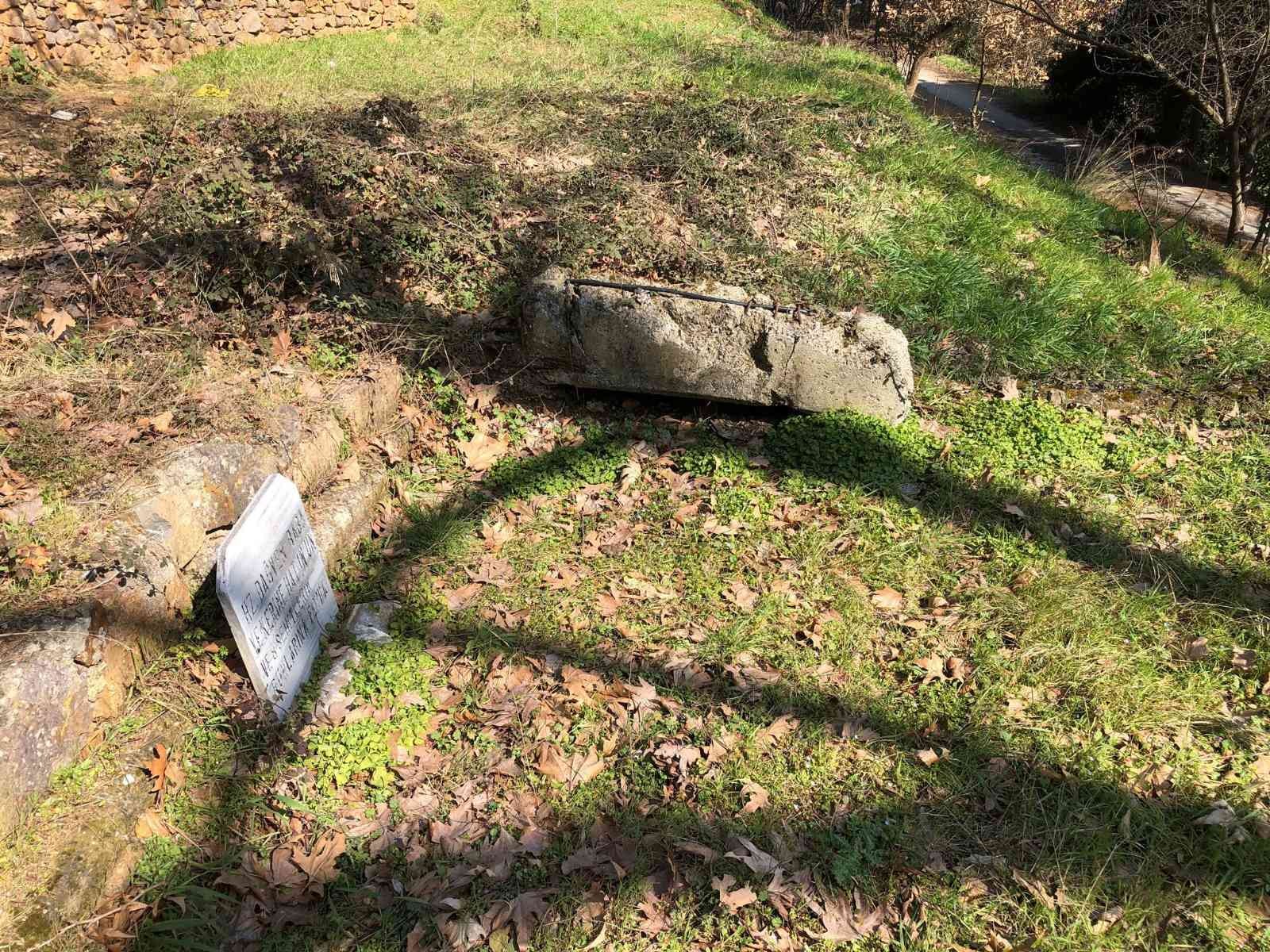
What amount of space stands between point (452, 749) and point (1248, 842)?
119 inches

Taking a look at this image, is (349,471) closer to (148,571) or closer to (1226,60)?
(148,571)

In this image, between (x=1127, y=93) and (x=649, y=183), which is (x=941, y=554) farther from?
(x=1127, y=93)

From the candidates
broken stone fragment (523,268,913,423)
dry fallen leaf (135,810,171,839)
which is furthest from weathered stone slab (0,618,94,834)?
broken stone fragment (523,268,913,423)

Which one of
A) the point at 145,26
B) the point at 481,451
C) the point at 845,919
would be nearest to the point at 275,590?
the point at 481,451

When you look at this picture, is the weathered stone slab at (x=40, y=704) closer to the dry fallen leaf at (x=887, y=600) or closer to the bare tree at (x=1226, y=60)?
the dry fallen leaf at (x=887, y=600)

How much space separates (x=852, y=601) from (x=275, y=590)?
2588 millimetres

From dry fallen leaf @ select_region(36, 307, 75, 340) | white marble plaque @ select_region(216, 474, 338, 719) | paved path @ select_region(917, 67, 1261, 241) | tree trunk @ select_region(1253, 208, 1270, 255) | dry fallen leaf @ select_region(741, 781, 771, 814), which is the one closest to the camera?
white marble plaque @ select_region(216, 474, 338, 719)

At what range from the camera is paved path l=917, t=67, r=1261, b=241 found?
10.9m

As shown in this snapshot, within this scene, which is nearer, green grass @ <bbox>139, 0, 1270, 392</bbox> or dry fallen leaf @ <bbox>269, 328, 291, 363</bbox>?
dry fallen leaf @ <bbox>269, 328, 291, 363</bbox>

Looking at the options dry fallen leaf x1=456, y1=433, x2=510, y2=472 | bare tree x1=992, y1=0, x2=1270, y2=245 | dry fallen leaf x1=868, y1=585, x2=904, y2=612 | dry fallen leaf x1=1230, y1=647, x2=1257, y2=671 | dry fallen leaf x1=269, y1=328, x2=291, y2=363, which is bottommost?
dry fallen leaf x1=456, y1=433, x2=510, y2=472

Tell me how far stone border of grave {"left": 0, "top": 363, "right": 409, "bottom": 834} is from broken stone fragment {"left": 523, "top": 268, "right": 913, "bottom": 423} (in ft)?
4.16

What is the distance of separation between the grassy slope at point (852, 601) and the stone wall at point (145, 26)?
3.65 meters

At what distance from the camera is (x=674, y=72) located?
10.4m

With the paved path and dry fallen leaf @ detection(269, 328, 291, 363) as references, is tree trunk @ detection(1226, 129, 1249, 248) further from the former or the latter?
dry fallen leaf @ detection(269, 328, 291, 363)
